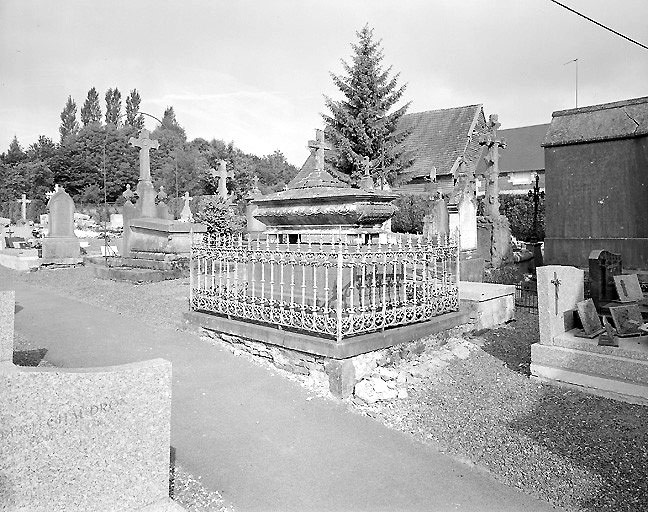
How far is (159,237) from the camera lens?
15102 mm

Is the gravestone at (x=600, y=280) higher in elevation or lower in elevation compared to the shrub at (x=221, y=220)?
lower

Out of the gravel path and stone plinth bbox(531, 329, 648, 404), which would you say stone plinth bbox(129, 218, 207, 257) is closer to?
the gravel path

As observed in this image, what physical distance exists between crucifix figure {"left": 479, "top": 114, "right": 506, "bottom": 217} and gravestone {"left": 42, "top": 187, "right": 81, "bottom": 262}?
15068mm

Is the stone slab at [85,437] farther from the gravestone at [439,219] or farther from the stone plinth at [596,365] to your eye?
the gravestone at [439,219]

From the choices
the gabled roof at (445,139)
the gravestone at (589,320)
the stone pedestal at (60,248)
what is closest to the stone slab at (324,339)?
the gravestone at (589,320)

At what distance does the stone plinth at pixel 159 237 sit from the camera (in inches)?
586

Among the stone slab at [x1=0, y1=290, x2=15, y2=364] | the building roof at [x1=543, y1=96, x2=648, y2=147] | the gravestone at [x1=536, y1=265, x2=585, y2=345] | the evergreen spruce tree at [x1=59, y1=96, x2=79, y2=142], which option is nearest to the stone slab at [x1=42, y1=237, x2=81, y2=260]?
the stone slab at [x1=0, y1=290, x2=15, y2=364]

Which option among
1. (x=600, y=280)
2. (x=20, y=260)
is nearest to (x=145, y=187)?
(x=20, y=260)

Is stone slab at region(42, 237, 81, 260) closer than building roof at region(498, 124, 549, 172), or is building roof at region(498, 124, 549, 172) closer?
stone slab at region(42, 237, 81, 260)

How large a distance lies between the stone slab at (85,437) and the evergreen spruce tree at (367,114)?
26.8 metres

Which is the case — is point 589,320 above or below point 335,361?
above

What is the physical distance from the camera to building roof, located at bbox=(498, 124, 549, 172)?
4691cm

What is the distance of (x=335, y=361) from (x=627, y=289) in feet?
15.9

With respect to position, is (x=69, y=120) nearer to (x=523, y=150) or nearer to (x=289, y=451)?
(x=523, y=150)
